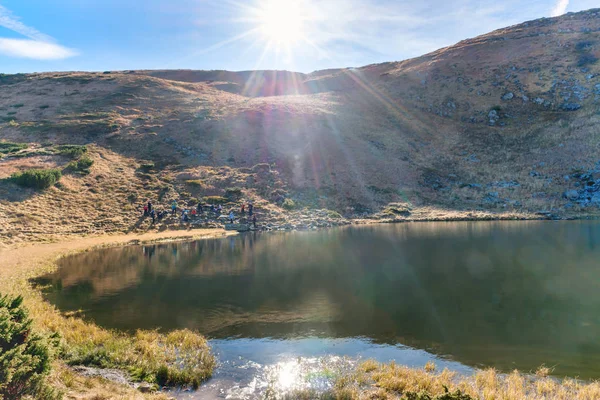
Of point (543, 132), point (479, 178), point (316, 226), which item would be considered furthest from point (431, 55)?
point (316, 226)

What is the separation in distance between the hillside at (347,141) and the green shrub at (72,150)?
0.99m

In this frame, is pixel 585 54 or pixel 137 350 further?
pixel 585 54

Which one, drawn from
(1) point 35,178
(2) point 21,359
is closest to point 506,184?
(1) point 35,178

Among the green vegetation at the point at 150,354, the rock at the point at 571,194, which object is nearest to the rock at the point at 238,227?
the green vegetation at the point at 150,354

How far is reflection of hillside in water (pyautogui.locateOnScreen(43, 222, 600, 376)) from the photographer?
17188 millimetres

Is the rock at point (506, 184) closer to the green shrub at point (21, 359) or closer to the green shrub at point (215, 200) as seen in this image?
the green shrub at point (215, 200)

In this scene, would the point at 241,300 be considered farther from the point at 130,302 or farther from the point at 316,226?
the point at 316,226

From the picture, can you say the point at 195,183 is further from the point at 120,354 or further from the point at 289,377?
the point at 289,377

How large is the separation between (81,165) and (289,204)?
3599cm

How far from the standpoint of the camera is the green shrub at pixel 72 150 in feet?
224

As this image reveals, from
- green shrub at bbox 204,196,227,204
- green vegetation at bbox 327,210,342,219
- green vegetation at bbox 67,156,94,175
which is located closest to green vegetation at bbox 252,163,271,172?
green shrub at bbox 204,196,227,204

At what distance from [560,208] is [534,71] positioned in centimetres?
4929

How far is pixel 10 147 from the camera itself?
226 ft

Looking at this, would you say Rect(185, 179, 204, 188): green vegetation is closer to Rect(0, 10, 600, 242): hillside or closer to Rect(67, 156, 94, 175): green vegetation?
Rect(0, 10, 600, 242): hillside
